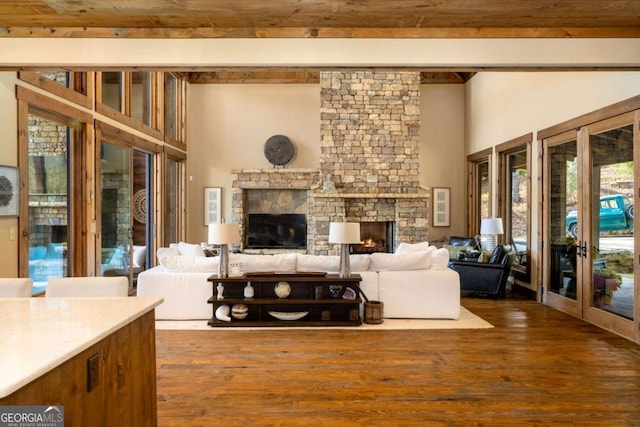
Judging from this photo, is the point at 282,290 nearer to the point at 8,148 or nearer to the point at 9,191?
the point at 9,191

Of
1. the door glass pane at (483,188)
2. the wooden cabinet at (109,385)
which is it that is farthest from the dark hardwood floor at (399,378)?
the door glass pane at (483,188)

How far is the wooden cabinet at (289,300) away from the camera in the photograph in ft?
14.9

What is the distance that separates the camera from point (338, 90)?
335 inches

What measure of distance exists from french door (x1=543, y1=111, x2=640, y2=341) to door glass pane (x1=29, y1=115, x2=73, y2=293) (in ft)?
20.8

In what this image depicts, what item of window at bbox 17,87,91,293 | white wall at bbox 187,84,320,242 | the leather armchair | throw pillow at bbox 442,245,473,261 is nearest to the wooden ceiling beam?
window at bbox 17,87,91,293

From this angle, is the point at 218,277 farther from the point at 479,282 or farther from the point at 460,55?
the point at 479,282

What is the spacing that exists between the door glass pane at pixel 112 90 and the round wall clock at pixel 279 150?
11.1 feet

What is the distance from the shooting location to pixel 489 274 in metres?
6.20

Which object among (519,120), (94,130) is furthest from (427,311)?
(94,130)

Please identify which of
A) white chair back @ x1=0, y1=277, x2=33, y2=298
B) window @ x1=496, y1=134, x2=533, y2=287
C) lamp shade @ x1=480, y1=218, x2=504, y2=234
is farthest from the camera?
lamp shade @ x1=480, y1=218, x2=504, y2=234

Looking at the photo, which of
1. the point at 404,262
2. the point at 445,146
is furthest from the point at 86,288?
the point at 445,146

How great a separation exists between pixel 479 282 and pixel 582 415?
375cm

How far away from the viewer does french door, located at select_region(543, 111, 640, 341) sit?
424 centimetres

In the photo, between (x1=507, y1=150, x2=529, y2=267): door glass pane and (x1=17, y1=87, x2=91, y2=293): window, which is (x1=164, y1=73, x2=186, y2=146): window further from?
(x1=507, y1=150, x2=529, y2=267): door glass pane
